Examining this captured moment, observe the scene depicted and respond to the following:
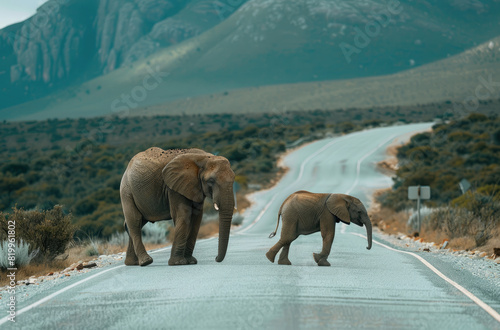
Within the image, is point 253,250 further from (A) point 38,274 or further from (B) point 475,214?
(B) point 475,214

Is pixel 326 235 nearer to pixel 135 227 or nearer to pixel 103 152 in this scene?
pixel 135 227

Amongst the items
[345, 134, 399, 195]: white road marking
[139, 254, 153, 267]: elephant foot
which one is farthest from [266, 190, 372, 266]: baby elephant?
[345, 134, 399, 195]: white road marking

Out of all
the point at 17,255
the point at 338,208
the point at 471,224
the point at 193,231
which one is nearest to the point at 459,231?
the point at 471,224

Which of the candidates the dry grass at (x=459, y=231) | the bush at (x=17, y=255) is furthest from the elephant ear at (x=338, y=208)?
the bush at (x=17, y=255)

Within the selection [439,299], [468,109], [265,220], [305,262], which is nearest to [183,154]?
[305,262]

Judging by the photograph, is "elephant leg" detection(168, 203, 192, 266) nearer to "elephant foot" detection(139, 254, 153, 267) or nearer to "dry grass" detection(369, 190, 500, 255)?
"elephant foot" detection(139, 254, 153, 267)

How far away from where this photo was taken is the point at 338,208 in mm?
12734

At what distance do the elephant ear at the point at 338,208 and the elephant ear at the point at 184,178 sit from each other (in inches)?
90.8

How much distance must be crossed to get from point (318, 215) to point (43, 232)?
243 inches

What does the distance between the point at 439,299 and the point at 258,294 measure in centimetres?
232

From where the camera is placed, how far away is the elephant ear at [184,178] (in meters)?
12.2

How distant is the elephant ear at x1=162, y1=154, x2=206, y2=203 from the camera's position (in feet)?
40.1

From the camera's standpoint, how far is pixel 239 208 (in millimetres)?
39938

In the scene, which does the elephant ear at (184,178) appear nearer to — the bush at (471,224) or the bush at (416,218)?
the bush at (471,224)
